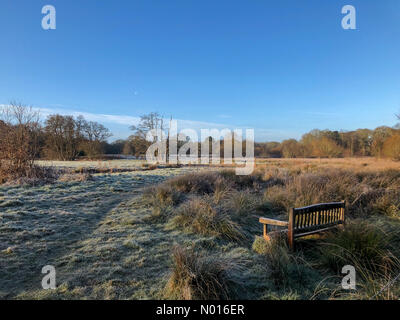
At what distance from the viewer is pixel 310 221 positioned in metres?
4.72

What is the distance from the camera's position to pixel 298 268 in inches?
131

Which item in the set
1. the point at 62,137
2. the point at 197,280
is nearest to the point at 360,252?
the point at 197,280

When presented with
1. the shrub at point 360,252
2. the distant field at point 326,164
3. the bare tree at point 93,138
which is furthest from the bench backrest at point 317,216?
the bare tree at point 93,138

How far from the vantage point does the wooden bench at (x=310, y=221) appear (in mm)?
4023

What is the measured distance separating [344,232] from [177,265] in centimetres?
315

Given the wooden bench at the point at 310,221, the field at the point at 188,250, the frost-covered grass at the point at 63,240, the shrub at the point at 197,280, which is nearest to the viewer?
the shrub at the point at 197,280

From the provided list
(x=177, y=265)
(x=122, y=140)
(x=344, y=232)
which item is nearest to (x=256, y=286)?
(x=177, y=265)

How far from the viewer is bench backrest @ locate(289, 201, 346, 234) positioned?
4.12 meters

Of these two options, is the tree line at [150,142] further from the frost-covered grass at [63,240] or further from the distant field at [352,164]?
the frost-covered grass at [63,240]

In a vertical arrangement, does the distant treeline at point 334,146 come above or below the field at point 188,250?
above

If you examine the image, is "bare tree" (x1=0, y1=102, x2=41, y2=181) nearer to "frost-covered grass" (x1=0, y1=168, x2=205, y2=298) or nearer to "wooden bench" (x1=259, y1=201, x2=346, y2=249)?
"frost-covered grass" (x1=0, y1=168, x2=205, y2=298)

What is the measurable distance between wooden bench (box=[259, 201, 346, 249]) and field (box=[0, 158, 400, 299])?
0.76 ft

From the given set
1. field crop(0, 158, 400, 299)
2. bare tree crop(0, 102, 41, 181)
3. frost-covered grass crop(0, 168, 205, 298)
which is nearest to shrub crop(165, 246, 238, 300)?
field crop(0, 158, 400, 299)
